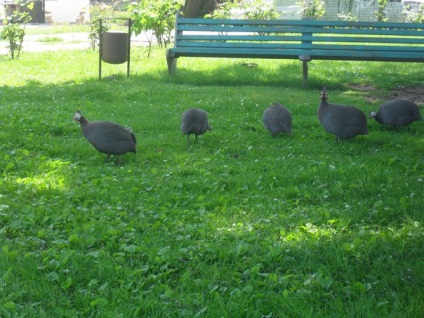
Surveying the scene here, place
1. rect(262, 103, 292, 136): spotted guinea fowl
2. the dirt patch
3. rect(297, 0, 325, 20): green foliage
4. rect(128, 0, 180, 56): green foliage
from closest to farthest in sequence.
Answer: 1. rect(262, 103, 292, 136): spotted guinea fowl
2. the dirt patch
3. rect(128, 0, 180, 56): green foliage
4. rect(297, 0, 325, 20): green foliage

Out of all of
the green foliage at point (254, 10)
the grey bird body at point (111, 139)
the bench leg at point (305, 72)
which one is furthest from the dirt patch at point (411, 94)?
the green foliage at point (254, 10)

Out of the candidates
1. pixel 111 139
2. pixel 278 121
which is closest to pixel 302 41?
pixel 278 121

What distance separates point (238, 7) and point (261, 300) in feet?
55.1

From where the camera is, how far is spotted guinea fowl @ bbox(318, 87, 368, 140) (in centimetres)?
862

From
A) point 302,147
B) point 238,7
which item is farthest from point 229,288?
point 238,7

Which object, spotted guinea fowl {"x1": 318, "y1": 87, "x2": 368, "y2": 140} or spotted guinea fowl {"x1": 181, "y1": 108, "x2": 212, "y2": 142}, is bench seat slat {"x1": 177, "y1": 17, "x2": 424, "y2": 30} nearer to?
spotted guinea fowl {"x1": 318, "y1": 87, "x2": 368, "y2": 140}

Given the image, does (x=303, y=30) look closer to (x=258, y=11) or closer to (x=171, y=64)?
(x=171, y=64)

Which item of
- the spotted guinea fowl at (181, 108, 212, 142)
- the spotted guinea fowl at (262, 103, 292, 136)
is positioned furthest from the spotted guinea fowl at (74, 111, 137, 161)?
the spotted guinea fowl at (262, 103, 292, 136)

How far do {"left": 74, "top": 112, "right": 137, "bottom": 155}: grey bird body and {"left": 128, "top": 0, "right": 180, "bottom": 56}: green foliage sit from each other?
9631 millimetres

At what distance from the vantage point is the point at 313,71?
14.6 metres

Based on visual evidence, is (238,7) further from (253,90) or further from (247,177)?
(247,177)

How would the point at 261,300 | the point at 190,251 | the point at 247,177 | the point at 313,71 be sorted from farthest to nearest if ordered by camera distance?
the point at 313,71 → the point at 247,177 → the point at 190,251 → the point at 261,300

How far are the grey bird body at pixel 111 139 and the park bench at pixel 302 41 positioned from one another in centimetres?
599

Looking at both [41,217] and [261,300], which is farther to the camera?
[41,217]
